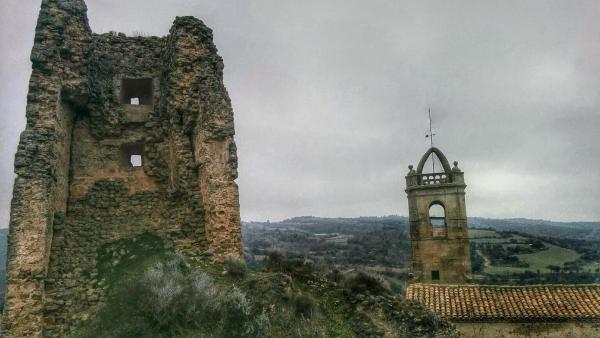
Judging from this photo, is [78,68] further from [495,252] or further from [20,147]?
[495,252]

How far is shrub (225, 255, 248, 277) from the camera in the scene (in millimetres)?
8664

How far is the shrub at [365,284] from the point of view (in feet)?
30.9

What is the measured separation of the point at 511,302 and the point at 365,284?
1024cm

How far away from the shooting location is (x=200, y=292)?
7379 mm

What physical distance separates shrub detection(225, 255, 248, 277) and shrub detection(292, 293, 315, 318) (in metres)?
1.20

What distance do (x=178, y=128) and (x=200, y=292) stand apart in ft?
13.3

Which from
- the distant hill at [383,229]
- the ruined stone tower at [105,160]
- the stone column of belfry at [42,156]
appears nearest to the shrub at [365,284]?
the ruined stone tower at [105,160]

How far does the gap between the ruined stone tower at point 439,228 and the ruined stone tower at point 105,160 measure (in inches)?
606

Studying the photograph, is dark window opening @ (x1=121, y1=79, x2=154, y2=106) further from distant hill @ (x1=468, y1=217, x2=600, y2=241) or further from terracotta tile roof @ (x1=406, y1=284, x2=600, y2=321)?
distant hill @ (x1=468, y1=217, x2=600, y2=241)

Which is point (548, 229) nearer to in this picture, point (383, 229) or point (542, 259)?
point (383, 229)

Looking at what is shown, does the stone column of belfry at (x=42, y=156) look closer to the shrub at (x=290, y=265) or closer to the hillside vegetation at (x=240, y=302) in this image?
the hillside vegetation at (x=240, y=302)

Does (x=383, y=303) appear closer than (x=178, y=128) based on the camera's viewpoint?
Yes

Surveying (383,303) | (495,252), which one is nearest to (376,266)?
(495,252)

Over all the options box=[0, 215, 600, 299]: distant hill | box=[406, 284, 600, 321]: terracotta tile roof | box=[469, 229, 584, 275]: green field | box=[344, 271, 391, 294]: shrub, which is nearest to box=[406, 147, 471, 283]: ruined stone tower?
box=[406, 284, 600, 321]: terracotta tile roof
